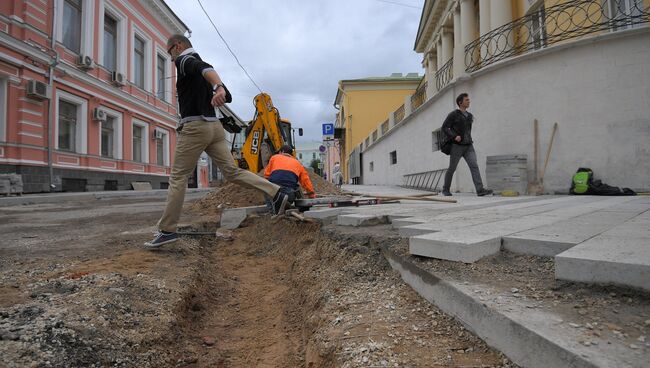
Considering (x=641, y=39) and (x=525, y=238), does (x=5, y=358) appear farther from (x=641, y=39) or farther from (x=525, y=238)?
(x=641, y=39)

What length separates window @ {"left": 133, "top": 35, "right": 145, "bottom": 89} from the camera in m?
17.7

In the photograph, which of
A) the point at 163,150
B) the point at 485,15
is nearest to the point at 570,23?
the point at 485,15

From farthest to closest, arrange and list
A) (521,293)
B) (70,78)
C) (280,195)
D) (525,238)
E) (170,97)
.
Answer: (170,97), (70,78), (280,195), (525,238), (521,293)

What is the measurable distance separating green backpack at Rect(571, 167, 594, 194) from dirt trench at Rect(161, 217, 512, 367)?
A: 17.9 ft

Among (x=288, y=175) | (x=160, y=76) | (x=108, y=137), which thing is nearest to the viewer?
(x=288, y=175)

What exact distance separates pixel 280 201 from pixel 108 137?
549 inches

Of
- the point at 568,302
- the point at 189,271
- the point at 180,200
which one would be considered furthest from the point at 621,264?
the point at 180,200

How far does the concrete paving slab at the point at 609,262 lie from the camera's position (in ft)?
4.53

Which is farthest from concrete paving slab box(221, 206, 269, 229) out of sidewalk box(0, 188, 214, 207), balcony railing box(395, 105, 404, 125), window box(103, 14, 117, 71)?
window box(103, 14, 117, 71)

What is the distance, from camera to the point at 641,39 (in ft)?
21.6

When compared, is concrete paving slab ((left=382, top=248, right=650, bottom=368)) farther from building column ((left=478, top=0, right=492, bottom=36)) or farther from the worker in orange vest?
building column ((left=478, top=0, right=492, bottom=36))

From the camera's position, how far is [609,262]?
1.43 m

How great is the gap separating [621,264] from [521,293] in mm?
363

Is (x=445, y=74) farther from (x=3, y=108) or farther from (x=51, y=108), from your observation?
(x=3, y=108)
